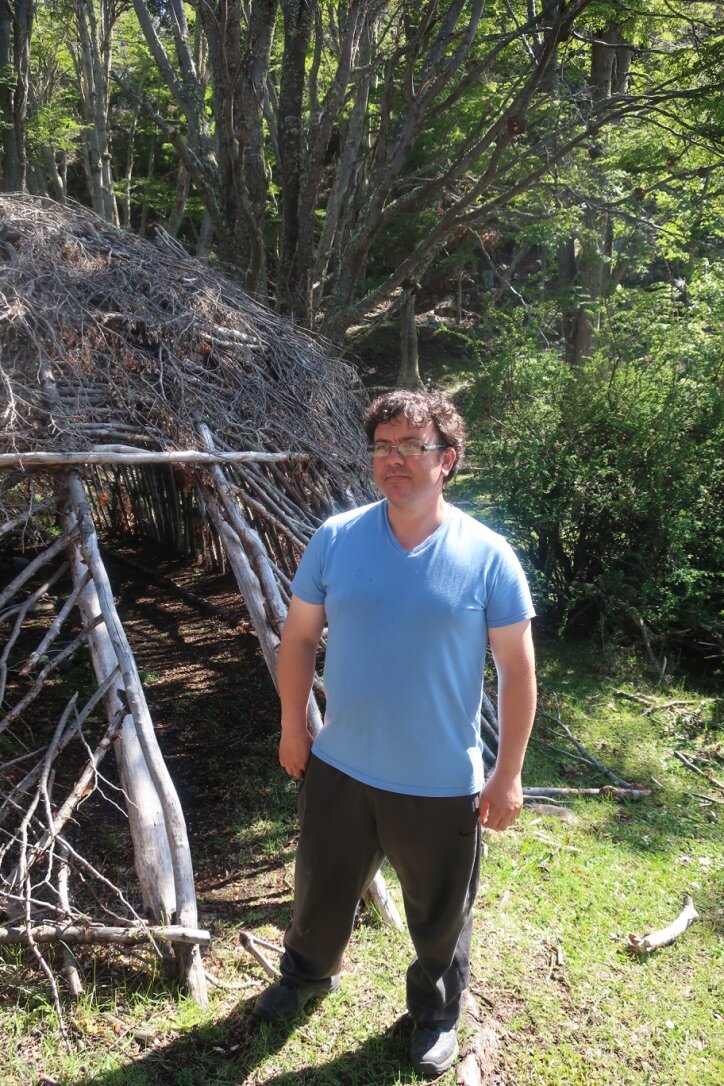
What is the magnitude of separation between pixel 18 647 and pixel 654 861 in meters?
5.04

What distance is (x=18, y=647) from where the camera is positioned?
671 centimetres

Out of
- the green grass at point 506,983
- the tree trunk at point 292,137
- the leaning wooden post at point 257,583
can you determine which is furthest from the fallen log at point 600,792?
the tree trunk at point 292,137

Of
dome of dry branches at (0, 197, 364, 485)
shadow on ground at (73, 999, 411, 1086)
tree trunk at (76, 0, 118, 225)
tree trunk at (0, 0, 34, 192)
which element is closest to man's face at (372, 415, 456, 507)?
shadow on ground at (73, 999, 411, 1086)

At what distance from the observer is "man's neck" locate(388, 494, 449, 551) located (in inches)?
88.4

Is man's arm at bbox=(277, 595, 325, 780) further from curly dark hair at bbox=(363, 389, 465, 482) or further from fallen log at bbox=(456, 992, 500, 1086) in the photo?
fallen log at bbox=(456, 992, 500, 1086)

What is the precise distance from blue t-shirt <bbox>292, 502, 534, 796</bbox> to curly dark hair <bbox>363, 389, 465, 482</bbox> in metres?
0.24

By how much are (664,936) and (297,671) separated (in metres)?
2.25

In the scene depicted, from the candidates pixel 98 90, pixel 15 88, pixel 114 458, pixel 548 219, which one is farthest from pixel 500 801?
pixel 98 90

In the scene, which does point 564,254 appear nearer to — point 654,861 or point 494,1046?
point 654,861

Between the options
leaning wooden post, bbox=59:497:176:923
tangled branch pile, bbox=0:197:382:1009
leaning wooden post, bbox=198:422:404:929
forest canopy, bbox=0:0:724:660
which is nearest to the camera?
leaning wooden post, bbox=59:497:176:923

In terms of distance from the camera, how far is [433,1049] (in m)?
2.62

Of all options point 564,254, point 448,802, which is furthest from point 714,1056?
point 564,254

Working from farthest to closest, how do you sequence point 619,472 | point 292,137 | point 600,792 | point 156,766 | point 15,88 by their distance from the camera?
point 15,88 → point 292,137 → point 619,472 → point 600,792 → point 156,766

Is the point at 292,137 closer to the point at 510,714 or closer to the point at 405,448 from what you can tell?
the point at 405,448
